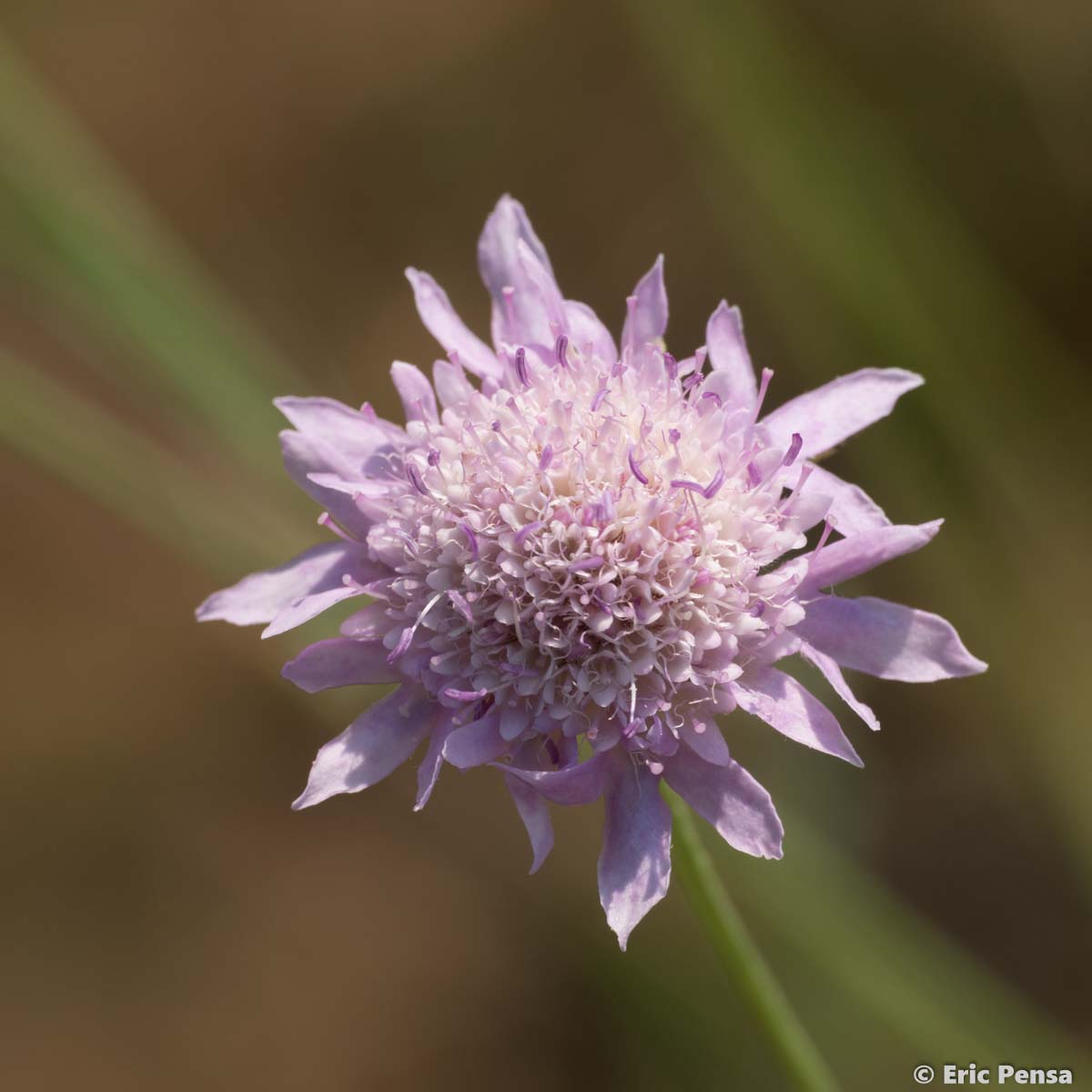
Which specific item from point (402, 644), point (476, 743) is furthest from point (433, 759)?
point (402, 644)

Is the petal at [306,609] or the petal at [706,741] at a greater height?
the petal at [306,609]

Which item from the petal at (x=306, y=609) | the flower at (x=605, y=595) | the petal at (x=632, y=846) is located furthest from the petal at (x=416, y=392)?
the petal at (x=632, y=846)

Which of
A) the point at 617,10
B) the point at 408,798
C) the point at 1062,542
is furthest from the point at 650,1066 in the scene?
the point at 617,10

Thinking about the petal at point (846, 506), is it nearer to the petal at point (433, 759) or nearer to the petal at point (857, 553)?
the petal at point (857, 553)

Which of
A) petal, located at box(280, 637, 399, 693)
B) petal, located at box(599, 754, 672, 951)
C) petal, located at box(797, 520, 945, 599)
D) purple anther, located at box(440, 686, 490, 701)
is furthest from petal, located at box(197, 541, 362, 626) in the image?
petal, located at box(797, 520, 945, 599)

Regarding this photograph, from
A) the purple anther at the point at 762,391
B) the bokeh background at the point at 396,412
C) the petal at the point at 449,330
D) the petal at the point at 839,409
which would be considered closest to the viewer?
the purple anther at the point at 762,391

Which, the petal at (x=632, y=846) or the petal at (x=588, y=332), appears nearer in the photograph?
the petal at (x=632, y=846)

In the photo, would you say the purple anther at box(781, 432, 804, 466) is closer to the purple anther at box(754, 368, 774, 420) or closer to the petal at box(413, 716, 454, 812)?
the purple anther at box(754, 368, 774, 420)
